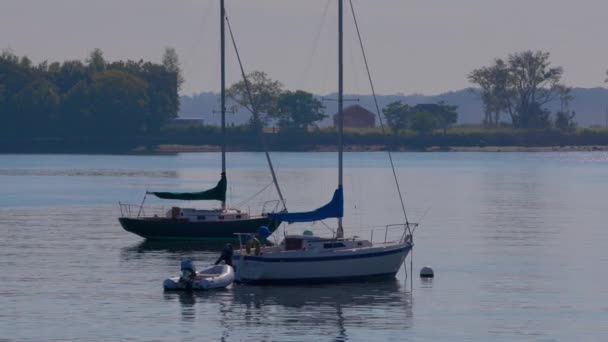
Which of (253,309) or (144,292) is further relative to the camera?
(144,292)

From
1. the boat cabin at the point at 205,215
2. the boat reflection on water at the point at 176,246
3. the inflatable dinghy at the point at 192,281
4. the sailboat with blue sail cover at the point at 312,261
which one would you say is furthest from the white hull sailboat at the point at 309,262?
the boat cabin at the point at 205,215

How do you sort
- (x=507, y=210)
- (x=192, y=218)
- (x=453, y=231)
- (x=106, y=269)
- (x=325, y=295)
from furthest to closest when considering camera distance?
(x=507, y=210) < (x=453, y=231) < (x=192, y=218) < (x=106, y=269) < (x=325, y=295)

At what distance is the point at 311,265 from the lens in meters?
66.4

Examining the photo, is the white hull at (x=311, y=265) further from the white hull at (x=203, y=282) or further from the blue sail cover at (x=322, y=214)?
the blue sail cover at (x=322, y=214)

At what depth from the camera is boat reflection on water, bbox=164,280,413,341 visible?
56844 mm

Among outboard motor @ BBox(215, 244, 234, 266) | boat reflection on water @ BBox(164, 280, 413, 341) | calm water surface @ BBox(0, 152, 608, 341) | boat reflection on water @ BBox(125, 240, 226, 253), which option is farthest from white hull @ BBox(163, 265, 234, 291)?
boat reflection on water @ BBox(125, 240, 226, 253)

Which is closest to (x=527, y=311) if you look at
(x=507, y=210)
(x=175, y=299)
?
(x=175, y=299)

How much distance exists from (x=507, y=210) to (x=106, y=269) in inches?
2118

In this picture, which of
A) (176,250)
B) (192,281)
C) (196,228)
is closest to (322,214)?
(192,281)

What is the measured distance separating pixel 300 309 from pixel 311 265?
531 centimetres

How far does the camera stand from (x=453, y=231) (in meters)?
99.2

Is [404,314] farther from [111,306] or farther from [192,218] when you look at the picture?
[192,218]

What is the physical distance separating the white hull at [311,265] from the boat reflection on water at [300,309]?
417 millimetres

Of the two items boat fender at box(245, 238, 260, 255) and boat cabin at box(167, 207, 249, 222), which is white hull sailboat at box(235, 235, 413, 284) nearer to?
boat fender at box(245, 238, 260, 255)
